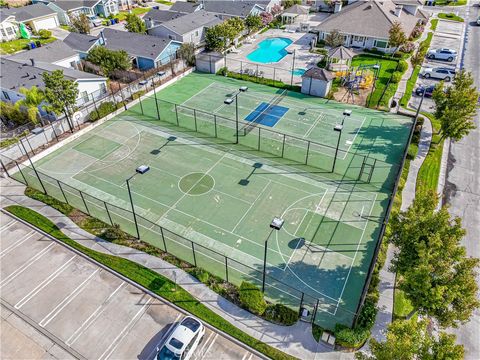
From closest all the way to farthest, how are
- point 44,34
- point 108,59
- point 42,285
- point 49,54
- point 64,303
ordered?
point 64,303
point 42,285
point 108,59
point 49,54
point 44,34

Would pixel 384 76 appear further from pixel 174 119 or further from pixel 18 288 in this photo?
pixel 18 288

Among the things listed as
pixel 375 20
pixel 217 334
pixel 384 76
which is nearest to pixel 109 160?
pixel 217 334

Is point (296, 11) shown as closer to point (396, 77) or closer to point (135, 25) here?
point (396, 77)

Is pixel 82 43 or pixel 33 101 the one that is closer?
pixel 33 101

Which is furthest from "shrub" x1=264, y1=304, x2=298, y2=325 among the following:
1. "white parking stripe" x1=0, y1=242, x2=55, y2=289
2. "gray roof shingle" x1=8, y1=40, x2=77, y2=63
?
"gray roof shingle" x1=8, y1=40, x2=77, y2=63

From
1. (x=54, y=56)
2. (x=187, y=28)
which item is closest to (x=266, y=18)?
(x=187, y=28)

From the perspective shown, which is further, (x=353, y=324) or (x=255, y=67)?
(x=255, y=67)

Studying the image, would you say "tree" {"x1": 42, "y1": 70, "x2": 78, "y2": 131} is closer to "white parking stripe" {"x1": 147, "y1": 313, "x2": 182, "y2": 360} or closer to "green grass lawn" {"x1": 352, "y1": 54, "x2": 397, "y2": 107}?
"white parking stripe" {"x1": 147, "y1": 313, "x2": 182, "y2": 360}
